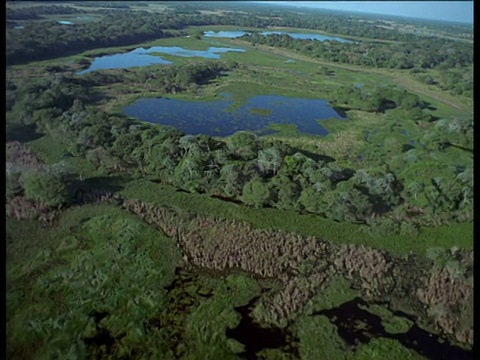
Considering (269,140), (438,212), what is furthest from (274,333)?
(269,140)

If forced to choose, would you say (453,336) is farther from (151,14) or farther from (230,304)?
(151,14)

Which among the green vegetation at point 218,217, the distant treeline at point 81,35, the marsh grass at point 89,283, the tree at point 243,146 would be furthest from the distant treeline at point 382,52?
the marsh grass at point 89,283

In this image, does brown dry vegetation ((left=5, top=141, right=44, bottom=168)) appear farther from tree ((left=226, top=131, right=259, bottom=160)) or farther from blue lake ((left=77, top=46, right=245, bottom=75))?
blue lake ((left=77, top=46, right=245, bottom=75))

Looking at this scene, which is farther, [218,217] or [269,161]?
[269,161]

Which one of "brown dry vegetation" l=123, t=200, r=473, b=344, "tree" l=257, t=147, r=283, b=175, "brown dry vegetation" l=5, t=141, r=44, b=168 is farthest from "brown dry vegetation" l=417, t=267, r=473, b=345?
"brown dry vegetation" l=5, t=141, r=44, b=168

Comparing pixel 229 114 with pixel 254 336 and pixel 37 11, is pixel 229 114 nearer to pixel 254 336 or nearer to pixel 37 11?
pixel 37 11

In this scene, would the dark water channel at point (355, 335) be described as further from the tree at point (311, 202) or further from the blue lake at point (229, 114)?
the blue lake at point (229, 114)

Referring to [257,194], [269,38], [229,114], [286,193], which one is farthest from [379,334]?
[269,38]
